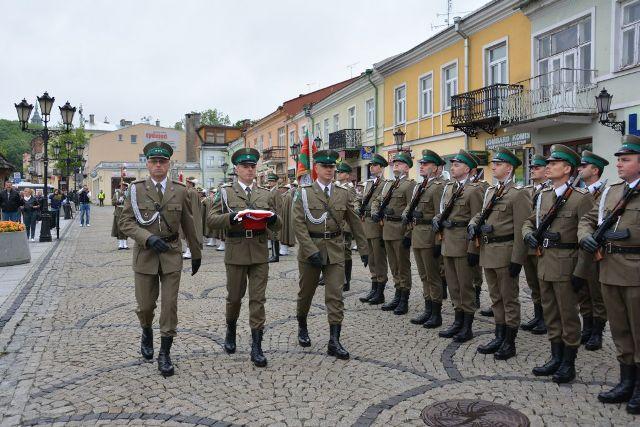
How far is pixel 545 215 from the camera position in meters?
5.15

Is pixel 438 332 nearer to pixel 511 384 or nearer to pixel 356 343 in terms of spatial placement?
pixel 356 343

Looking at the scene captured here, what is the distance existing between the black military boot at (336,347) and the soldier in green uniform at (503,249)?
4.62 feet

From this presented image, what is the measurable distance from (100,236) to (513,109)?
1564 centimetres

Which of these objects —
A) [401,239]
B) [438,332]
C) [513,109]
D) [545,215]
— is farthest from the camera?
[513,109]

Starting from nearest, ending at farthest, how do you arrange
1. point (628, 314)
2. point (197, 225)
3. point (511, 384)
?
point (628, 314), point (511, 384), point (197, 225)

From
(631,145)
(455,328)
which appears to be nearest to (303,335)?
(455,328)

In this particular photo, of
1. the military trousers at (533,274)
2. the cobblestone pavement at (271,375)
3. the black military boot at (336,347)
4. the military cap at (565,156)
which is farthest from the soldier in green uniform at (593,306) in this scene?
the black military boot at (336,347)

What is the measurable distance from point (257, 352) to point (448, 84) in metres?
18.7

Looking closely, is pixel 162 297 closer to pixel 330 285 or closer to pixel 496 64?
pixel 330 285

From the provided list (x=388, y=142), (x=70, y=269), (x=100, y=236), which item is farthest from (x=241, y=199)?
(x=388, y=142)

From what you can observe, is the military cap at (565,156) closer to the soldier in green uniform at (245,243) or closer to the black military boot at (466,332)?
the black military boot at (466,332)

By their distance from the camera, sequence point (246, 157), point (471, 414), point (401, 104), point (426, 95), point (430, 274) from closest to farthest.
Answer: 1. point (471, 414)
2. point (246, 157)
3. point (430, 274)
4. point (426, 95)
5. point (401, 104)

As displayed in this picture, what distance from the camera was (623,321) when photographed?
Answer: 4.36m

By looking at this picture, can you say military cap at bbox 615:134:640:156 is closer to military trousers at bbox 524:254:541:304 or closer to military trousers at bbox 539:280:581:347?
military trousers at bbox 539:280:581:347
